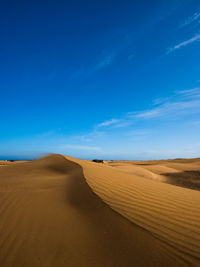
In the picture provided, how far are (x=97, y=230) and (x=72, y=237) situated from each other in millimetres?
422

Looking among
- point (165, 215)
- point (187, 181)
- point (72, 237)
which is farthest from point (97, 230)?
point (187, 181)

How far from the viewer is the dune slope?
192cm

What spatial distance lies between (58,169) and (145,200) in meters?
6.27

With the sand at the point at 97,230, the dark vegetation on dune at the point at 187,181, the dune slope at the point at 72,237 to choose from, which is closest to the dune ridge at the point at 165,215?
the sand at the point at 97,230

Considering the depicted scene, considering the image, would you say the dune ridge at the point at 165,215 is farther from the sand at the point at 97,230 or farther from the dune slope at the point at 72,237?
the dune slope at the point at 72,237

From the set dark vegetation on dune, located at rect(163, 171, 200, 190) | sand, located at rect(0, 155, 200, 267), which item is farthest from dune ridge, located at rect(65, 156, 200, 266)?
dark vegetation on dune, located at rect(163, 171, 200, 190)

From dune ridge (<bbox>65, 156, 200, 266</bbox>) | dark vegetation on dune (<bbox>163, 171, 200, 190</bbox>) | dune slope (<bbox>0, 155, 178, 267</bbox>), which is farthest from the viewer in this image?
dark vegetation on dune (<bbox>163, 171, 200, 190</bbox>)

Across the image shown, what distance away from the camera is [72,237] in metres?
2.35

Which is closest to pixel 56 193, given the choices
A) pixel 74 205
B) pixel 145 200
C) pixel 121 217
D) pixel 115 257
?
pixel 74 205

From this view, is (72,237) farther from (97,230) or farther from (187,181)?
(187,181)

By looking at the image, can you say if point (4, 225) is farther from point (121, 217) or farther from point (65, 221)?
point (121, 217)

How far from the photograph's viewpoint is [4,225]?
2.69 metres

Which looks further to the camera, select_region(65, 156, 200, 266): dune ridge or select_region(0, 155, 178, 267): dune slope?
select_region(65, 156, 200, 266): dune ridge

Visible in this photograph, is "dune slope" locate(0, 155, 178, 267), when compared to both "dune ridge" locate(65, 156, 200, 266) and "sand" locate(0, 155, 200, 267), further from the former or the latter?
"dune ridge" locate(65, 156, 200, 266)
